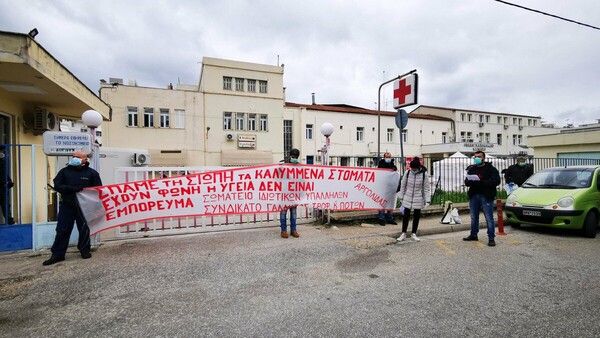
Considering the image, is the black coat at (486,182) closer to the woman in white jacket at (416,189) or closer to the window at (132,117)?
the woman in white jacket at (416,189)

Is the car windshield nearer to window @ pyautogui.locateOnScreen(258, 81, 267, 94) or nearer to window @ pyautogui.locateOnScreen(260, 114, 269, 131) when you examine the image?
window @ pyautogui.locateOnScreen(260, 114, 269, 131)

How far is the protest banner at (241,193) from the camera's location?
5.62 metres

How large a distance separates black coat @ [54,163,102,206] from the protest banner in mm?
119

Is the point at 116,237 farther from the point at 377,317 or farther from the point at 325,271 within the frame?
the point at 377,317

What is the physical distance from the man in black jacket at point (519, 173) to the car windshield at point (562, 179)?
4.19ft

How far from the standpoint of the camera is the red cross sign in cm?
775

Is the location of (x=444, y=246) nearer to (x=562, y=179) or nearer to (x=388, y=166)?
(x=388, y=166)

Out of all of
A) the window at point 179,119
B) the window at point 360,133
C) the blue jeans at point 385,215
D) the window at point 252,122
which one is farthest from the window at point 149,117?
the blue jeans at point 385,215

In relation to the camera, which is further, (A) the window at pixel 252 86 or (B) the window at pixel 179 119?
(A) the window at pixel 252 86

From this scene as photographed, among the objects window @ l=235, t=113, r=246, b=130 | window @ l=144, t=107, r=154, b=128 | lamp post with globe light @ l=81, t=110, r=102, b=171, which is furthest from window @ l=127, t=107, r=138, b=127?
lamp post with globe light @ l=81, t=110, r=102, b=171

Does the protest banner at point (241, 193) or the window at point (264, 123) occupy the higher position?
the window at point (264, 123)

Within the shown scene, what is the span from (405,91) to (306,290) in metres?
6.29

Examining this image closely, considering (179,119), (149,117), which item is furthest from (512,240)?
(149,117)

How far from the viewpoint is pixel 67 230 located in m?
5.03
